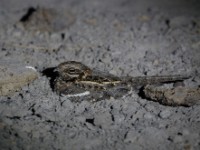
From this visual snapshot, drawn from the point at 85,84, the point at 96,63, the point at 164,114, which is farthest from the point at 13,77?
the point at 164,114

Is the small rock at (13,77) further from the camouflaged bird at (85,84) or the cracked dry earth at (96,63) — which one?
the camouflaged bird at (85,84)

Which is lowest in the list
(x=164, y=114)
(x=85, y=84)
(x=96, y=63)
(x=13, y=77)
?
(x=164, y=114)

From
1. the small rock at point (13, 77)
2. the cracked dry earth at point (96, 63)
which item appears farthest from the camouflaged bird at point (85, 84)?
the small rock at point (13, 77)

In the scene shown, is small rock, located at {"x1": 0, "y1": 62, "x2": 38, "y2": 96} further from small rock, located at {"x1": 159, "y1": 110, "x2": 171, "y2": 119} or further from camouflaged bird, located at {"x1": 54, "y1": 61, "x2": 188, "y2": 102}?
small rock, located at {"x1": 159, "y1": 110, "x2": 171, "y2": 119}

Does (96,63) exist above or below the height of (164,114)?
above

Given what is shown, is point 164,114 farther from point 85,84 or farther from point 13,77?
point 13,77

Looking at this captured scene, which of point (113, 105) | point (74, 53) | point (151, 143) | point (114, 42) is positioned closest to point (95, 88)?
point (113, 105)
